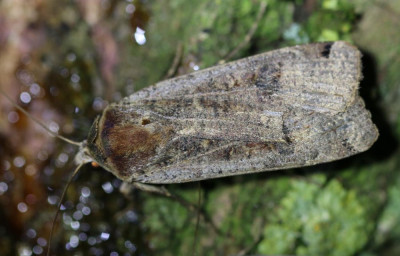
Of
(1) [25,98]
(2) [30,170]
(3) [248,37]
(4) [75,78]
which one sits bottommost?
(2) [30,170]

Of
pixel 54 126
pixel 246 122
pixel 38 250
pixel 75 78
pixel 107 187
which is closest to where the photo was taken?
pixel 246 122

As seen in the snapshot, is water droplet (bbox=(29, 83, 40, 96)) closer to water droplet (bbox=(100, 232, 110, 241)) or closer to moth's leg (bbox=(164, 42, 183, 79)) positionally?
moth's leg (bbox=(164, 42, 183, 79))

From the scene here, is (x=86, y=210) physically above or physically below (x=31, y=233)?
above

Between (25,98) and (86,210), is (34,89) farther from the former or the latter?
(86,210)

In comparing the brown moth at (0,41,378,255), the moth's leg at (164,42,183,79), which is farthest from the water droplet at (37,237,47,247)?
the moth's leg at (164,42,183,79)

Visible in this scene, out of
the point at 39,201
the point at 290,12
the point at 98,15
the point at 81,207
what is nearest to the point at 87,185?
the point at 81,207

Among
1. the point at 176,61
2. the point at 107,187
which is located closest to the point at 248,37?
the point at 176,61

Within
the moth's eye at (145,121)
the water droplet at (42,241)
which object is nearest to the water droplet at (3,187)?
the water droplet at (42,241)

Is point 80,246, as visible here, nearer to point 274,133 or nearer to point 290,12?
point 274,133
